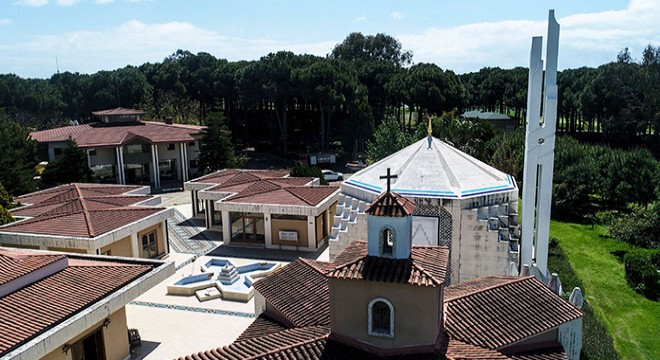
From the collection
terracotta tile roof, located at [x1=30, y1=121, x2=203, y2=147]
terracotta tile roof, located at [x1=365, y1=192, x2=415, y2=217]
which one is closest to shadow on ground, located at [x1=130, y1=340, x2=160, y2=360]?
terracotta tile roof, located at [x1=365, y1=192, x2=415, y2=217]

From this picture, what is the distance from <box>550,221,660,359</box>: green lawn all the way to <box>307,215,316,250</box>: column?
1417 centimetres

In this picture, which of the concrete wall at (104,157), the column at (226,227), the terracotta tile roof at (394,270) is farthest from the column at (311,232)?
the concrete wall at (104,157)

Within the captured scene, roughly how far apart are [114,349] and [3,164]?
92.3 ft

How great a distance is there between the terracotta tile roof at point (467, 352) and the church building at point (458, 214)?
10.1 m

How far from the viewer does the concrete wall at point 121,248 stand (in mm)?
25328

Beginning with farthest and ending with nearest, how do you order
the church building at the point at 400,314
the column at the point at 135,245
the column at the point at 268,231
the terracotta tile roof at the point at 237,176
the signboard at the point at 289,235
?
1. the terracotta tile roof at the point at 237,176
2. the column at the point at 268,231
3. the signboard at the point at 289,235
4. the column at the point at 135,245
5. the church building at the point at 400,314

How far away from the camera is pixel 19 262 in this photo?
17.0 meters

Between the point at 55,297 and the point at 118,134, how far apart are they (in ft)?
128

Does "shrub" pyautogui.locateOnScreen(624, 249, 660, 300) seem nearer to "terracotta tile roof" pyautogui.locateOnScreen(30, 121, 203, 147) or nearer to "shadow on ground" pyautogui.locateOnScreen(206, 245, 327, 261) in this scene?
"shadow on ground" pyautogui.locateOnScreen(206, 245, 327, 261)

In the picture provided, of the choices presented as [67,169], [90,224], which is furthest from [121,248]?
[67,169]

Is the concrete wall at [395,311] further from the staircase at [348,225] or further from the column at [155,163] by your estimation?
the column at [155,163]

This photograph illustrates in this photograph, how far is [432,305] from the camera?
11352 mm

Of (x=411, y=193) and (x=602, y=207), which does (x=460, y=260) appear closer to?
(x=411, y=193)

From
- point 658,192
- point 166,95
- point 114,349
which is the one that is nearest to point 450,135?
point 658,192
